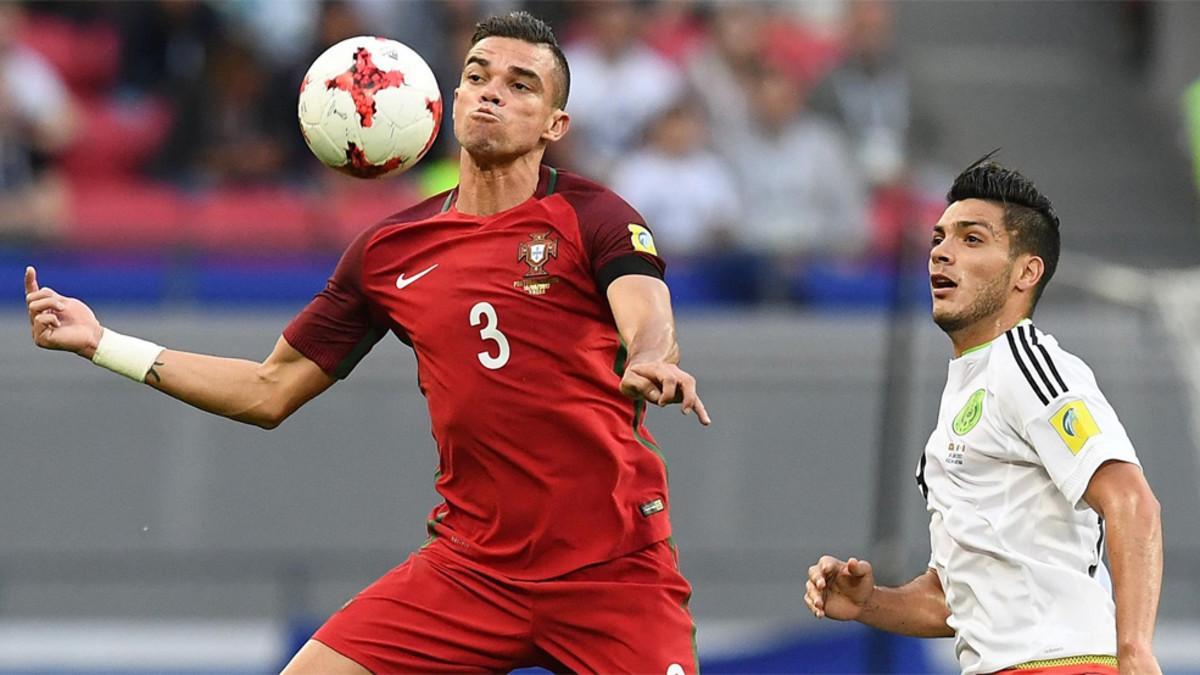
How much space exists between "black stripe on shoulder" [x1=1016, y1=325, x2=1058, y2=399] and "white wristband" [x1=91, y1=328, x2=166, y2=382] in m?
2.77

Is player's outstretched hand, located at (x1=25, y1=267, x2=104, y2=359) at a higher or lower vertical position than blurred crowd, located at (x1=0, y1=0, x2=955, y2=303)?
lower

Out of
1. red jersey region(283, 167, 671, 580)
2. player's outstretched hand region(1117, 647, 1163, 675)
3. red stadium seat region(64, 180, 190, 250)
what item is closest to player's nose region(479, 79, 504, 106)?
red jersey region(283, 167, 671, 580)

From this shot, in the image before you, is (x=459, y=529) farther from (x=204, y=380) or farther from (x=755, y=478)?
(x=755, y=478)

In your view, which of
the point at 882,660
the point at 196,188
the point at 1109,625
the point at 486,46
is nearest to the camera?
the point at 1109,625

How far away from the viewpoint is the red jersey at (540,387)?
19.6ft

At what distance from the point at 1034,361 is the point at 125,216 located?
8.49 m

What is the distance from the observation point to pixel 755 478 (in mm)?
12266

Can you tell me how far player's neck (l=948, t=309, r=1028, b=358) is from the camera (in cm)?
557

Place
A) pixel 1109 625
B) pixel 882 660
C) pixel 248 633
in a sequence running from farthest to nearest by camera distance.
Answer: pixel 248 633 < pixel 882 660 < pixel 1109 625

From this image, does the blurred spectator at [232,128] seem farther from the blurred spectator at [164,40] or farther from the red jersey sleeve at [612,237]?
the red jersey sleeve at [612,237]

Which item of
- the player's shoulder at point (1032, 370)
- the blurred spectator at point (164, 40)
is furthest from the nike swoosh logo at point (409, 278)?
the blurred spectator at point (164, 40)

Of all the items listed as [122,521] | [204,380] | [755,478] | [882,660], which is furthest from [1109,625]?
[122,521]

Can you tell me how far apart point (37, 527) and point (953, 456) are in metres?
7.91

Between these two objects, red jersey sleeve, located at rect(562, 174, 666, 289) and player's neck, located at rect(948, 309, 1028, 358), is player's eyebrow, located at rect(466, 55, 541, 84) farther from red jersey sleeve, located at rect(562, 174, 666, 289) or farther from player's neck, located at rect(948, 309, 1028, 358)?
player's neck, located at rect(948, 309, 1028, 358)
